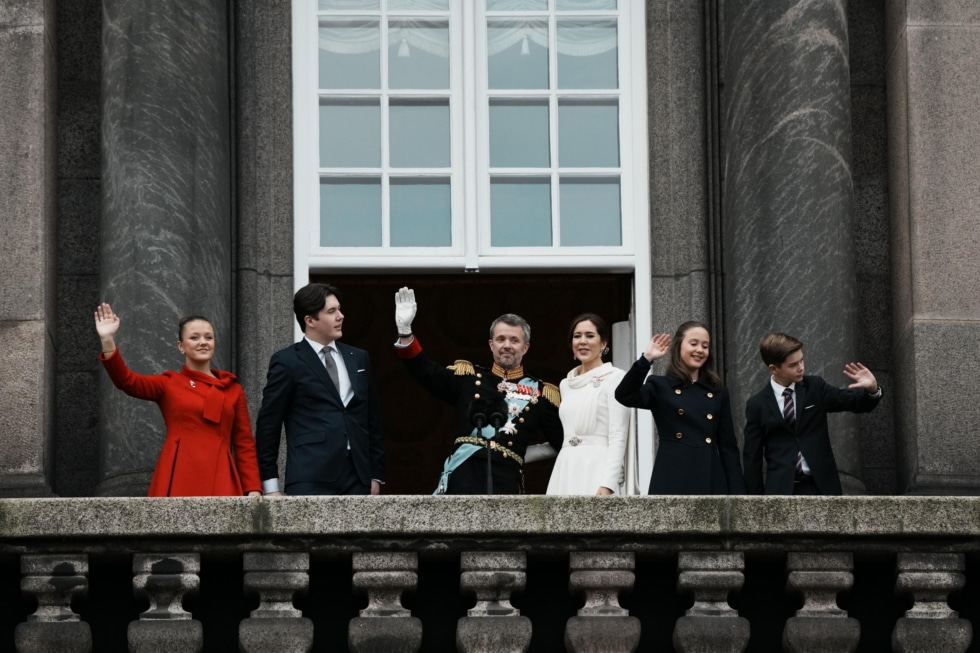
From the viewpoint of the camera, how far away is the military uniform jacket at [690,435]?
15.3 meters

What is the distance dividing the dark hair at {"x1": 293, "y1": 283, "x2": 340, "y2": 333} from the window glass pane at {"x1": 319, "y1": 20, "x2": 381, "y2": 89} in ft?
9.70

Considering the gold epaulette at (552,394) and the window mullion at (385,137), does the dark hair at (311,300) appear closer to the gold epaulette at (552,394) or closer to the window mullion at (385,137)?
the gold epaulette at (552,394)

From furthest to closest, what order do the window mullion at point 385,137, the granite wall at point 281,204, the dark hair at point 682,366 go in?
the window mullion at point 385,137 → the granite wall at point 281,204 → the dark hair at point 682,366

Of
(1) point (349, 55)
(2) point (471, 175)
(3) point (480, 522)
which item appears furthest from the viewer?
(1) point (349, 55)

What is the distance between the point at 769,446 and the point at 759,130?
3.07 metres

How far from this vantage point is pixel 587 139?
732 inches

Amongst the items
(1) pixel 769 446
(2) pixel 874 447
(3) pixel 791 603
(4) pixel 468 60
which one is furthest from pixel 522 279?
(3) pixel 791 603

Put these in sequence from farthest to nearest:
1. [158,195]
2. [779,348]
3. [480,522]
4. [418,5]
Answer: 1. [418,5]
2. [158,195]
3. [779,348]
4. [480,522]

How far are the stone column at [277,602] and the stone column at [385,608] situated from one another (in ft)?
0.83

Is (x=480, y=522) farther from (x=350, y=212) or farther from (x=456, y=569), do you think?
(x=350, y=212)

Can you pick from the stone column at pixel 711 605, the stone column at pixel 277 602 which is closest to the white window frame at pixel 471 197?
the stone column at pixel 711 605

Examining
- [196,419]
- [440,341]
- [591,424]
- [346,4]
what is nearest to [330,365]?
[196,419]

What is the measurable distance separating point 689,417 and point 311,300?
2261 millimetres

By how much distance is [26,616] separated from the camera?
46.7 feet
